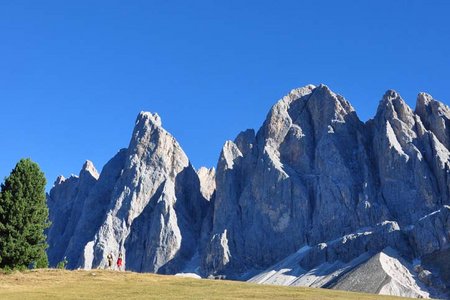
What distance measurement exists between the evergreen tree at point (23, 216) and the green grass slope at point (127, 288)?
→ 123 inches

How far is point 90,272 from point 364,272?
8847 cm

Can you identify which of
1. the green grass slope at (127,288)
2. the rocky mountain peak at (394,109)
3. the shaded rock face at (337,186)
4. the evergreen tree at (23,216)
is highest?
the rocky mountain peak at (394,109)

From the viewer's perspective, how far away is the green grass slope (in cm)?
4528

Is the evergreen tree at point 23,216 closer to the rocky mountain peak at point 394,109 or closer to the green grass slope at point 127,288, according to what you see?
the green grass slope at point 127,288

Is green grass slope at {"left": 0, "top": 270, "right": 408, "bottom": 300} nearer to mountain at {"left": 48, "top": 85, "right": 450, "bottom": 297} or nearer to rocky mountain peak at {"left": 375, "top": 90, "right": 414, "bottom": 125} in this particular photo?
mountain at {"left": 48, "top": 85, "right": 450, "bottom": 297}

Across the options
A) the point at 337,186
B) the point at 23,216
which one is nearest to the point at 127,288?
the point at 23,216

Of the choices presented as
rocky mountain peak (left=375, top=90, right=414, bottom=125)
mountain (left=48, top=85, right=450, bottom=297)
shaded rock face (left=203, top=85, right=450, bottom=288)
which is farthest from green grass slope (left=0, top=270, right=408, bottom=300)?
rocky mountain peak (left=375, top=90, right=414, bottom=125)

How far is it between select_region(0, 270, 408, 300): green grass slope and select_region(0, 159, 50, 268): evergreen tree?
314cm

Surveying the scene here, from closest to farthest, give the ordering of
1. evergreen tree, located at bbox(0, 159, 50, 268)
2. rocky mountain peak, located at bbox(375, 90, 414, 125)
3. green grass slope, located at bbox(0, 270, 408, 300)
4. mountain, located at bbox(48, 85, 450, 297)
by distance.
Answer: green grass slope, located at bbox(0, 270, 408, 300) → evergreen tree, located at bbox(0, 159, 50, 268) → mountain, located at bbox(48, 85, 450, 297) → rocky mountain peak, located at bbox(375, 90, 414, 125)

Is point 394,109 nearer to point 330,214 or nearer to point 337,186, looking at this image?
point 337,186

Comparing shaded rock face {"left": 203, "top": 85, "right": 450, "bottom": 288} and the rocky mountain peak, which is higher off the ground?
the rocky mountain peak

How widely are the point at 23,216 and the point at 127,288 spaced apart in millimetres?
16944

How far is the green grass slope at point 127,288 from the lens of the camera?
149 ft

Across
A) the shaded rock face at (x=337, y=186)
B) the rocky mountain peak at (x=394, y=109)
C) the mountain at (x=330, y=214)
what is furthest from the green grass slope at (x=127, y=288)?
the rocky mountain peak at (x=394, y=109)
